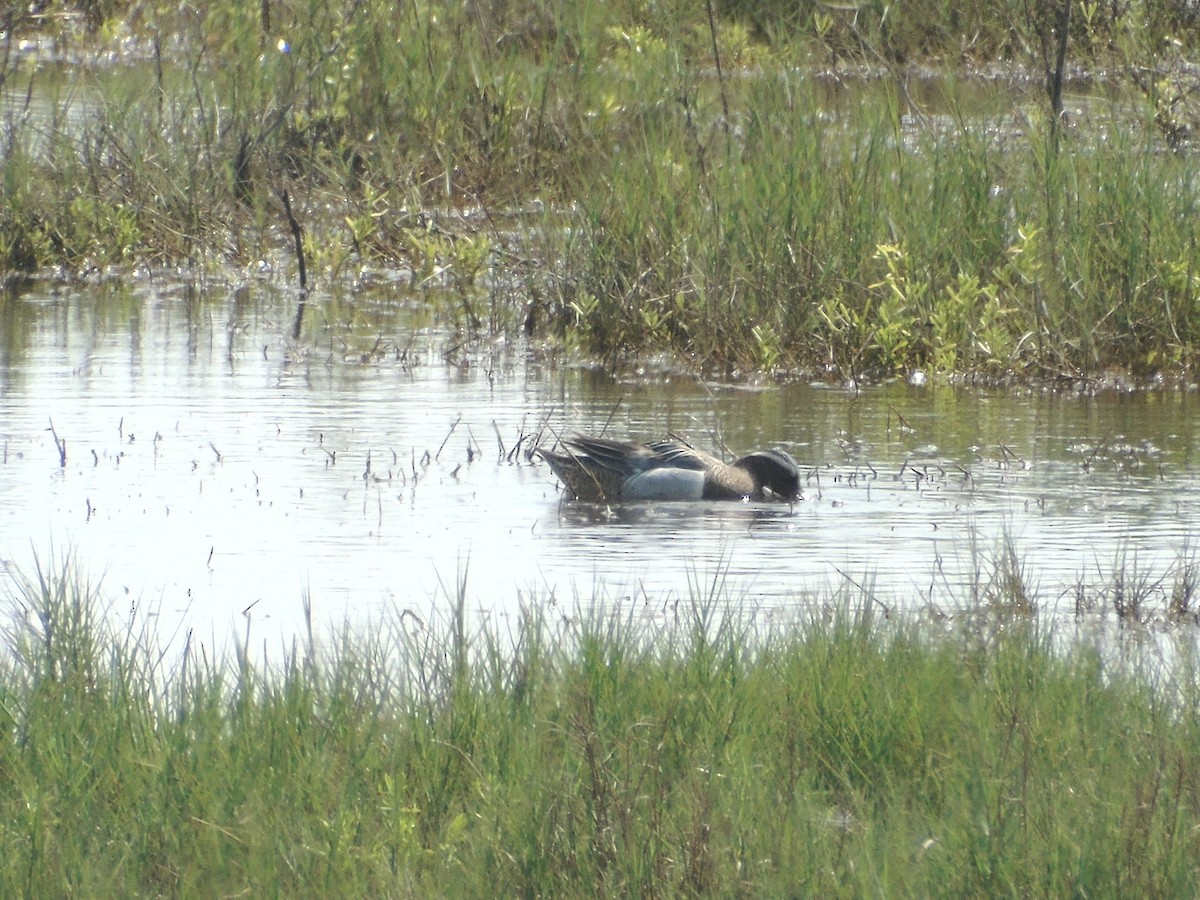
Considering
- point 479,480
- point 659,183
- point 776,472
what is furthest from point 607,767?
point 659,183

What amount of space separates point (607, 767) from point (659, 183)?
621 centimetres

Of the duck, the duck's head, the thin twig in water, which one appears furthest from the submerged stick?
the duck's head

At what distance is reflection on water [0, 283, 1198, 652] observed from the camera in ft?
20.5

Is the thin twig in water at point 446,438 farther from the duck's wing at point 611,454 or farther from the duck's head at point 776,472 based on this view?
the duck's head at point 776,472

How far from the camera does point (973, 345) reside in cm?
956

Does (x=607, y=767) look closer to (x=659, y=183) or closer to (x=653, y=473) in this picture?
(x=653, y=473)

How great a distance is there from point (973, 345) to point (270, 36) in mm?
6260

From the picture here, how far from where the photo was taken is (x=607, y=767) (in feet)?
13.4

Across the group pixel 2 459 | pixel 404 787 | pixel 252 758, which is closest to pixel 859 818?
pixel 404 787

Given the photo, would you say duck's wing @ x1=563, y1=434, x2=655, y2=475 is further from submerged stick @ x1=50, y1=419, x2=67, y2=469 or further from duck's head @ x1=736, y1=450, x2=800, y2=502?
submerged stick @ x1=50, y1=419, x2=67, y2=469

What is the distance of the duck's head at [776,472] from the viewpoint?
7426 millimetres

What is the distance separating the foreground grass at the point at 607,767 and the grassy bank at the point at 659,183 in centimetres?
485

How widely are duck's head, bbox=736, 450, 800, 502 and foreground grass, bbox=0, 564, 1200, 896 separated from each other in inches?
96.8

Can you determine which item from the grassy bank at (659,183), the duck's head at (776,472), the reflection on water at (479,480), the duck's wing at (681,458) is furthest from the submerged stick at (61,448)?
the grassy bank at (659,183)
